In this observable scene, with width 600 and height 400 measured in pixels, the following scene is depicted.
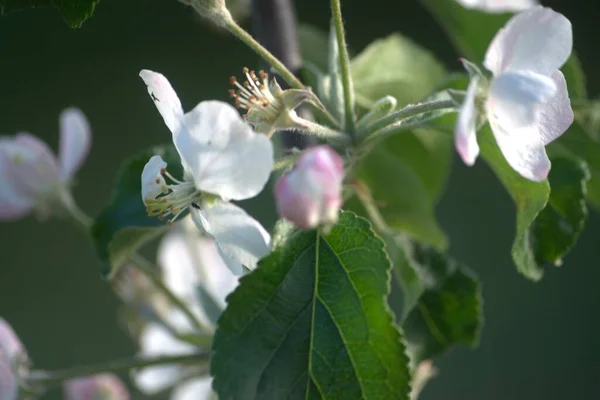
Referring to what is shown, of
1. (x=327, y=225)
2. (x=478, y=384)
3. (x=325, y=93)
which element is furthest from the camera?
(x=478, y=384)

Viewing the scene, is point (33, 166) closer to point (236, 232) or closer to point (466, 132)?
point (236, 232)

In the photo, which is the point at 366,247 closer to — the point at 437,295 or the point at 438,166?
the point at 437,295

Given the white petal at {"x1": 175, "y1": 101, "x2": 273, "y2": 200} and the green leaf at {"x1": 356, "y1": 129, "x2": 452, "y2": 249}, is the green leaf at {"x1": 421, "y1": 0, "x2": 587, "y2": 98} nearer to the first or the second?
the green leaf at {"x1": 356, "y1": 129, "x2": 452, "y2": 249}

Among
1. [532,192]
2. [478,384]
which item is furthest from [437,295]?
[478,384]

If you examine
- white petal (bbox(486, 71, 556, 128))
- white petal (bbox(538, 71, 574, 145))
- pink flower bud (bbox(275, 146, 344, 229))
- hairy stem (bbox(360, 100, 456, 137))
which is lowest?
white petal (bbox(538, 71, 574, 145))

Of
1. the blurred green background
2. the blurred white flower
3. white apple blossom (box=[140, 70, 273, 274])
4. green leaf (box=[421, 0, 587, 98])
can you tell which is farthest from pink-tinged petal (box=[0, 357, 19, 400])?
the blurred green background

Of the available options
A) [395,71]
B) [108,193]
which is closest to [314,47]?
[395,71]
